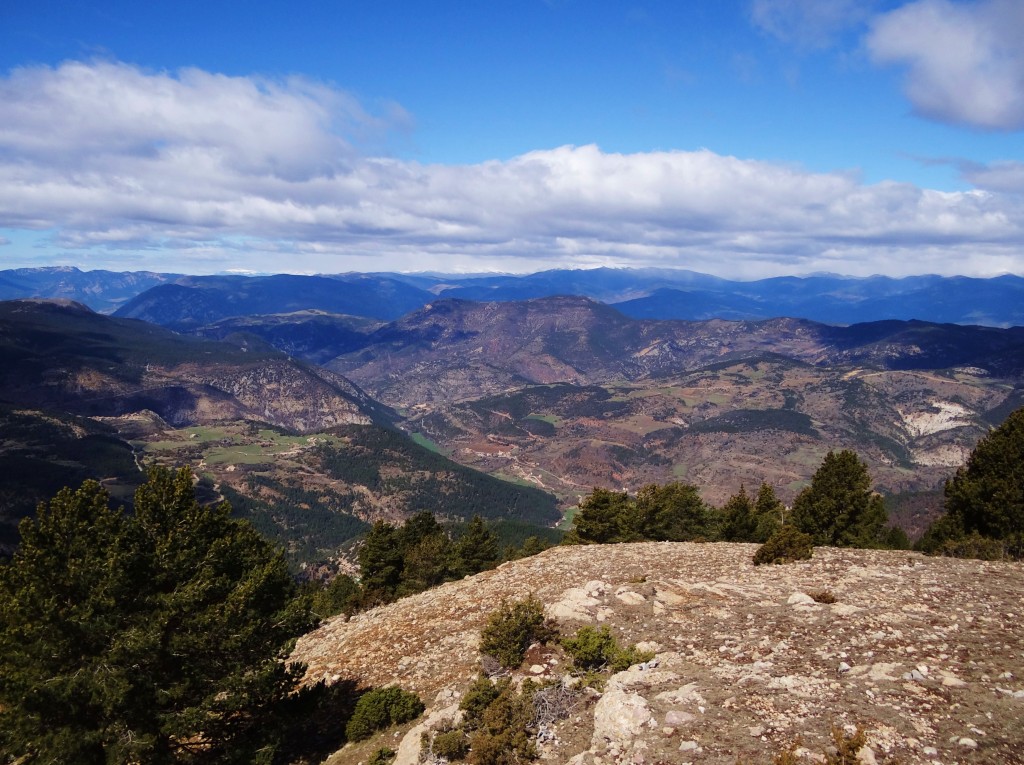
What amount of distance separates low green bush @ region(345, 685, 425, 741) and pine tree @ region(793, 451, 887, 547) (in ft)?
146

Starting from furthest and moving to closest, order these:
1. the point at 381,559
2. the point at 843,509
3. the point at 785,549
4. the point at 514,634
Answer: the point at 381,559
the point at 843,509
the point at 785,549
the point at 514,634

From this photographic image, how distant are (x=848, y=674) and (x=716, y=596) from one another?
9053 mm

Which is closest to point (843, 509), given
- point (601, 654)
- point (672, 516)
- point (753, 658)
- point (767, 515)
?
point (767, 515)

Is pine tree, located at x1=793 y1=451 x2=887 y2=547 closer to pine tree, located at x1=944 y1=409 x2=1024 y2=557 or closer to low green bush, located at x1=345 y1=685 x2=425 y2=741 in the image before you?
pine tree, located at x1=944 y1=409 x2=1024 y2=557

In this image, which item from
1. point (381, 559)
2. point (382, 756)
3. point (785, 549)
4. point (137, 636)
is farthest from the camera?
point (381, 559)

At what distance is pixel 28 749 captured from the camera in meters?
16.4

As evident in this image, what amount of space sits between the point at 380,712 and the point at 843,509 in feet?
164

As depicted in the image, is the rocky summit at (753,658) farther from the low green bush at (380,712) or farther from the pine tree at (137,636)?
the pine tree at (137,636)

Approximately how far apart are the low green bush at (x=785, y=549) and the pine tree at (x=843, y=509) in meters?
19.4

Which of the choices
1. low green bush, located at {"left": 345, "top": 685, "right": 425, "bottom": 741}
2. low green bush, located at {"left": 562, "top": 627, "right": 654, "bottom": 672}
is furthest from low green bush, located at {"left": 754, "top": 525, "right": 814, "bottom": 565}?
low green bush, located at {"left": 345, "top": 685, "right": 425, "bottom": 741}

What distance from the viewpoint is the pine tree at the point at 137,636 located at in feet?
52.5

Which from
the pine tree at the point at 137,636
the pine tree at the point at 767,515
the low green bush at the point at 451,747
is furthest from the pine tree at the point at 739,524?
the pine tree at the point at 137,636

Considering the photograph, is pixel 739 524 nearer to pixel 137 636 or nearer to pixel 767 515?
pixel 767 515

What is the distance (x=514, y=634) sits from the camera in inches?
899
